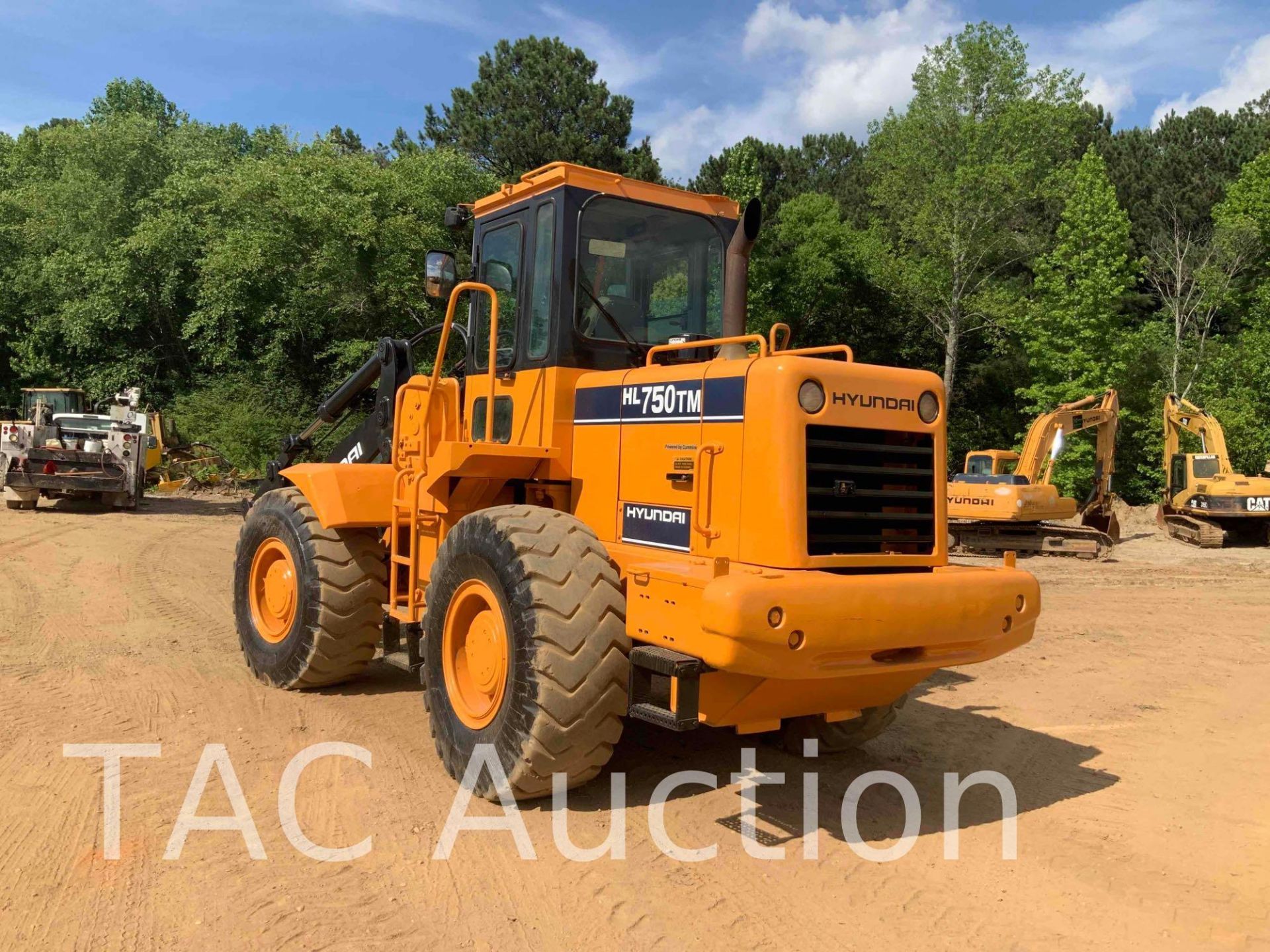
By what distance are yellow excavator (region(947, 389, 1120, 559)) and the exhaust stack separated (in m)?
14.6

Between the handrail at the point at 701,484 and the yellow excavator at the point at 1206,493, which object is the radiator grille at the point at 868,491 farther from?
the yellow excavator at the point at 1206,493

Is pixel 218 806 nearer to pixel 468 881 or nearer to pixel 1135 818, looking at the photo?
pixel 468 881

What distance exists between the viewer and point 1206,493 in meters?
21.5

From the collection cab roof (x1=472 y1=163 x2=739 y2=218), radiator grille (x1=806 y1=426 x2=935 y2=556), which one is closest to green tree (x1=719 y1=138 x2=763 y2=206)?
cab roof (x1=472 y1=163 x2=739 y2=218)

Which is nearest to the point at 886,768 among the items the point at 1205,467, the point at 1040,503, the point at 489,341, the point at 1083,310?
the point at 489,341

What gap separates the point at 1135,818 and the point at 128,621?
8.20 metres

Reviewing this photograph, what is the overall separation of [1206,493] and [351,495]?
66.5ft

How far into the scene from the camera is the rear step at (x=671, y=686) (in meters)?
4.36

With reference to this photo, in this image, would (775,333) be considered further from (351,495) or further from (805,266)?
(805,266)

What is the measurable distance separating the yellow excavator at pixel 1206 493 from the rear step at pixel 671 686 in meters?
20.5

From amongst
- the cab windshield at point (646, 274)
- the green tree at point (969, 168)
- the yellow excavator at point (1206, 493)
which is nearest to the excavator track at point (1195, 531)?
the yellow excavator at point (1206, 493)

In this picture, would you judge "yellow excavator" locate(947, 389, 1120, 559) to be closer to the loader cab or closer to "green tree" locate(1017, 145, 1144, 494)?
"green tree" locate(1017, 145, 1144, 494)

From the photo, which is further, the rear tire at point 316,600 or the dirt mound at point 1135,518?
the dirt mound at point 1135,518

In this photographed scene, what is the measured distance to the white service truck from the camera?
19.3 meters
